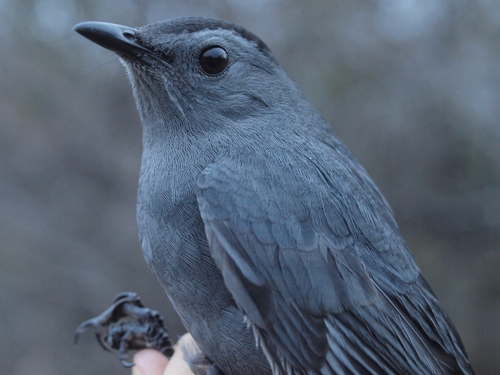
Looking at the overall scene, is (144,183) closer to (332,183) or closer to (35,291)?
(332,183)

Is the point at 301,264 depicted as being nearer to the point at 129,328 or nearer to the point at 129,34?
the point at 129,34

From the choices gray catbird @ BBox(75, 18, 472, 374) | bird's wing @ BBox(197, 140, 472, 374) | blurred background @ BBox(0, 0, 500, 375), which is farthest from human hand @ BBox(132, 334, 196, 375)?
blurred background @ BBox(0, 0, 500, 375)

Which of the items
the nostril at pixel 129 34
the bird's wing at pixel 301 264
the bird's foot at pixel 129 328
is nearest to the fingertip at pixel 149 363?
the bird's foot at pixel 129 328

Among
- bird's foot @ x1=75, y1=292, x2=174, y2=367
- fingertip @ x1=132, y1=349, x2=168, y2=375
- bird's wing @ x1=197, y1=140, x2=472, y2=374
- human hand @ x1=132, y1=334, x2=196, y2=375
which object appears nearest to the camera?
bird's wing @ x1=197, y1=140, x2=472, y2=374

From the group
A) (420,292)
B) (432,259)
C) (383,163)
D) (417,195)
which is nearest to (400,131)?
(383,163)

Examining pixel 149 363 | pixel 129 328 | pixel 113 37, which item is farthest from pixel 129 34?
pixel 129 328

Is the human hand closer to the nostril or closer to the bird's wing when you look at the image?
the bird's wing
